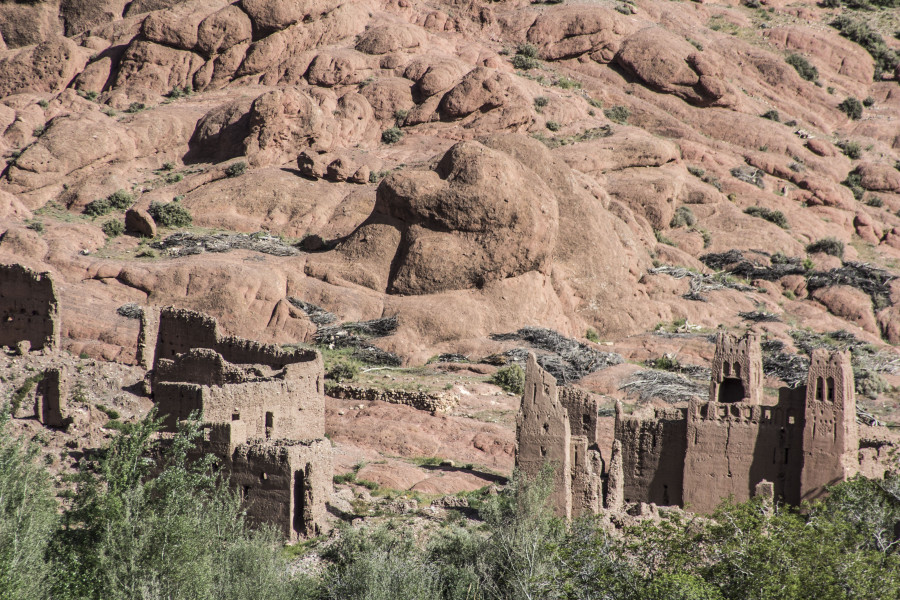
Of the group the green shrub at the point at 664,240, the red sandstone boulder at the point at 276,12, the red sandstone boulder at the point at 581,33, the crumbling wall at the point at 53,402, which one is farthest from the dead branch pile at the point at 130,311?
the red sandstone boulder at the point at 581,33

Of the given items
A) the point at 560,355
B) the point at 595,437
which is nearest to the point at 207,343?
the point at 595,437

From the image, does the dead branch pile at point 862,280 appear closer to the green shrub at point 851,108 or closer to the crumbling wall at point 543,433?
the green shrub at point 851,108

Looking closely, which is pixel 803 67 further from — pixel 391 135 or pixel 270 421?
pixel 270 421

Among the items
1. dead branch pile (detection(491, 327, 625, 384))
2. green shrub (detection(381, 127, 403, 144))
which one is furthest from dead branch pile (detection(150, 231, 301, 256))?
green shrub (detection(381, 127, 403, 144))

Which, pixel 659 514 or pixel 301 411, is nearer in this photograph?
pixel 659 514

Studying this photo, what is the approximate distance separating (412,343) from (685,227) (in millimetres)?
29094

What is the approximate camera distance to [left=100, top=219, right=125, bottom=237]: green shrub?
170 ft

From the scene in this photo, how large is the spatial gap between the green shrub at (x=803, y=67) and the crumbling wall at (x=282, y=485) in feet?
268

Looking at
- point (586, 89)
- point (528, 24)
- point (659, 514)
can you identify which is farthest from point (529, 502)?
point (528, 24)

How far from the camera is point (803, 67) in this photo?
305 feet

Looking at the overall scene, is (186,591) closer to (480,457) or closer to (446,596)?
(446,596)

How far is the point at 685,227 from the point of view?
2613 inches

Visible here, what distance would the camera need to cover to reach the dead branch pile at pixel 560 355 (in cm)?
4212

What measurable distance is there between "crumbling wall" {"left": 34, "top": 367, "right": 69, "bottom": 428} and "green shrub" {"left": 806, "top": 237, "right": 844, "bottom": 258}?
52.7 m
